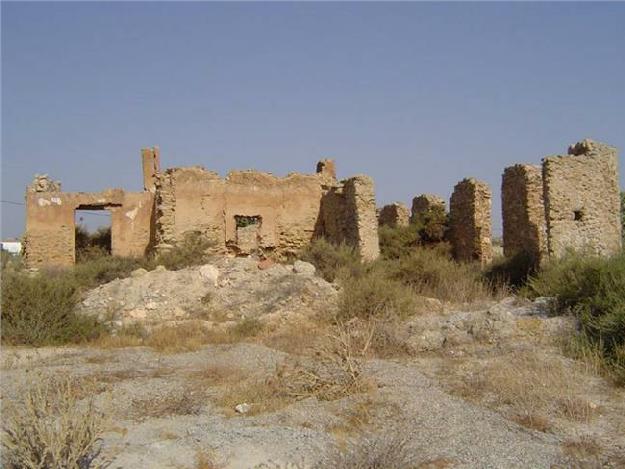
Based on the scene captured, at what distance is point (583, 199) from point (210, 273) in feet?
30.0

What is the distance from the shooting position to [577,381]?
23.1 feet

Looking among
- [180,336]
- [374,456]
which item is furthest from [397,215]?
[374,456]

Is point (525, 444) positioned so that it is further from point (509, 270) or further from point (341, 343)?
point (509, 270)

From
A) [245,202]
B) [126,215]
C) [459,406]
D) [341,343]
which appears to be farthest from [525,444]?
[126,215]

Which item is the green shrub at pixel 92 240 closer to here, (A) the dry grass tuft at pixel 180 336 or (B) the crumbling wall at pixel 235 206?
(B) the crumbling wall at pixel 235 206

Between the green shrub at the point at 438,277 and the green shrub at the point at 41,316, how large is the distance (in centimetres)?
748

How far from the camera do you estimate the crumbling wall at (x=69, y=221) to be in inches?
759

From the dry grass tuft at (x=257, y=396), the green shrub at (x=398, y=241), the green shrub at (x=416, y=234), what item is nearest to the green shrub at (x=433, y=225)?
the green shrub at (x=416, y=234)

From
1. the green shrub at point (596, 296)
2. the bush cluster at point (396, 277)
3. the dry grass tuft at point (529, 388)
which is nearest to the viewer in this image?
the dry grass tuft at point (529, 388)

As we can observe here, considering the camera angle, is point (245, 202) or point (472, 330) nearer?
point (472, 330)

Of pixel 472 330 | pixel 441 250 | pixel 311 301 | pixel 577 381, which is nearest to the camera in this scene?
pixel 577 381

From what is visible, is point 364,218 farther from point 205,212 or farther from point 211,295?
point 211,295

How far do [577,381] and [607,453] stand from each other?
2.13 metres

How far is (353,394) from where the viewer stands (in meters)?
6.88
